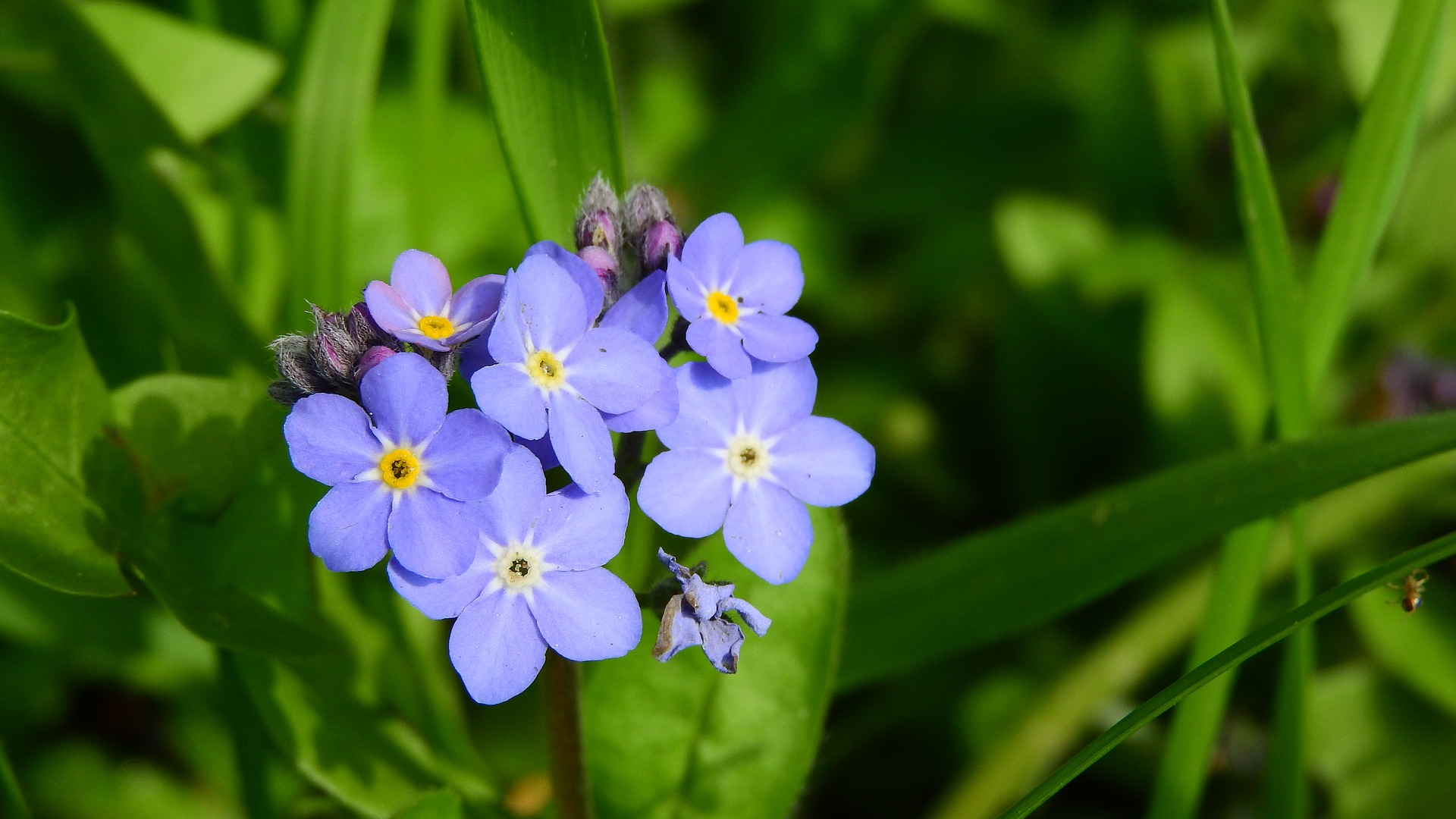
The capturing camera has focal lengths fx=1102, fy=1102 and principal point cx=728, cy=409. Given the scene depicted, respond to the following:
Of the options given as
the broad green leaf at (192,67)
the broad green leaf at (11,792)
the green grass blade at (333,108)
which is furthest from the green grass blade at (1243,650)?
the broad green leaf at (192,67)

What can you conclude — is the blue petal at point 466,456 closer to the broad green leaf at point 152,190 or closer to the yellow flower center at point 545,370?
the yellow flower center at point 545,370

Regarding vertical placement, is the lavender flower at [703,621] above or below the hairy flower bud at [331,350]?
below

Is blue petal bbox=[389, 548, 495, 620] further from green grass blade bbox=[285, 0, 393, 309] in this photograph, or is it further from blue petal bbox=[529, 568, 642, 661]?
green grass blade bbox=[285, 0, 393, 309]

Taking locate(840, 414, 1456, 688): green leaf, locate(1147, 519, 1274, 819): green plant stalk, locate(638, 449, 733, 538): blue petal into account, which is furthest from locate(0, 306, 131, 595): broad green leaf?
locate(1147, 519, 1274, 819): green plant stalk

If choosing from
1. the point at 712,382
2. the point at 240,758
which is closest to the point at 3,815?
the point at 240,758

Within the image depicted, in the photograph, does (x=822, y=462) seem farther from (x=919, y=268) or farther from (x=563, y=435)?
(x=919, y=268)

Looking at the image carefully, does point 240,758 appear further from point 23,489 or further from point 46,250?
point 46,250
